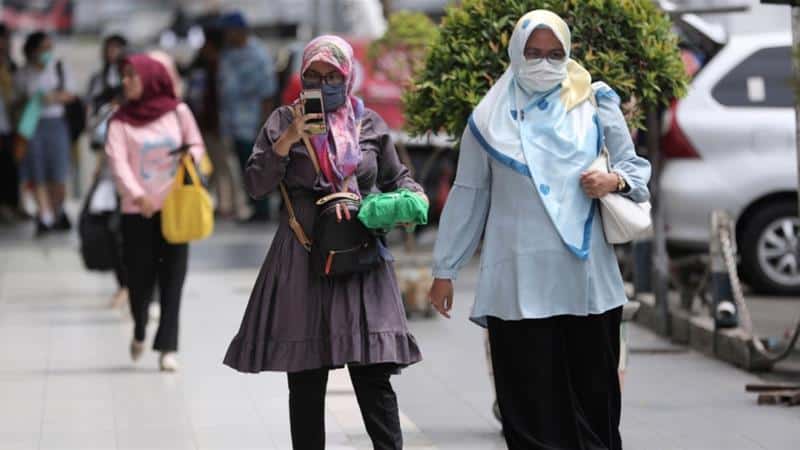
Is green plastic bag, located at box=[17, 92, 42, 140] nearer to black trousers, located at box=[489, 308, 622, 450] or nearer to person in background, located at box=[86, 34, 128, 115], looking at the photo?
person in background, located at box=[86, 34, 128, 115]

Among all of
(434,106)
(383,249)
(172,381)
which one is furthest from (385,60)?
(383,249)

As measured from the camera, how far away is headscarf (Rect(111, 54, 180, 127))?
35.8 feet

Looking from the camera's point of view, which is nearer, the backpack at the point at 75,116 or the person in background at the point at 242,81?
the backpack at the point at 75,116

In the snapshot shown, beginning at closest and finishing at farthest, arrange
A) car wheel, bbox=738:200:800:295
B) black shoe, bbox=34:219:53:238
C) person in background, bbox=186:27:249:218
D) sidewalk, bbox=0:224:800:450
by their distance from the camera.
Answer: sidewalk, bbox=0:224:800:450
car wheel, bbox=738:200:800:295
black shoe, bbox=34:219:53:238
person in background, bbox=186:27:249:218

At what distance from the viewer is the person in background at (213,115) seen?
21766 mm

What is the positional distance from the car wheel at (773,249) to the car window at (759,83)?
73 cm

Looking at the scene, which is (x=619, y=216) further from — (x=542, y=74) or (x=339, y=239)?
(x=339, y=239)

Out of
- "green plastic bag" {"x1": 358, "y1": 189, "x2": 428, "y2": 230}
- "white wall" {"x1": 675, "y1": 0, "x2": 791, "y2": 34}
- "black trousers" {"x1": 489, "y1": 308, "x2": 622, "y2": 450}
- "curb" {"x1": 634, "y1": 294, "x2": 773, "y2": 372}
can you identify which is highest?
"green plastic bag" {"x1": 358, "y1": 189, "x2": 428, "y2": 230}

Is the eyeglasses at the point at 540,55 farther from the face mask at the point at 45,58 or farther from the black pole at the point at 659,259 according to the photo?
the face mask at the point at 45,58

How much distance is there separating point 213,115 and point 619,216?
609 inches

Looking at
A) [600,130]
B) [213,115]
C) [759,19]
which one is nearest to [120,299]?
[759,19]

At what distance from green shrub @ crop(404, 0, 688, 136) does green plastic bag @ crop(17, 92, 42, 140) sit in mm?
11956

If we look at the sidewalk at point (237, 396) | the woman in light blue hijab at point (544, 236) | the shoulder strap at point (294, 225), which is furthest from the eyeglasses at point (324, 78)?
the sidewalk at point (237, 396)

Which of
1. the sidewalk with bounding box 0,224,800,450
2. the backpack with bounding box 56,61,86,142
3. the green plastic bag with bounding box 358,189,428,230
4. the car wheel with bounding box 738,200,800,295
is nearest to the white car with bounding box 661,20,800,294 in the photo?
the car wheel with bounding box 738,200,800,295
